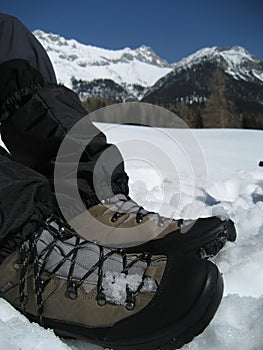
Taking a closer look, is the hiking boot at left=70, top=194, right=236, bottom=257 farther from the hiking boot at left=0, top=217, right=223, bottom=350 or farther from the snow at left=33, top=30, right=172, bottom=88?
the snow at left=33, top=30, right=172, bottom=88

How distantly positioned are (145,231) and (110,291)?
9.4 inches

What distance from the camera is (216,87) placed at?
18.9 m

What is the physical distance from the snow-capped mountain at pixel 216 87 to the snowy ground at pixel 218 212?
47.0 feet

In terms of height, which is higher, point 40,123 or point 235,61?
point 40,123

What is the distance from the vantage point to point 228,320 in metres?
0.49

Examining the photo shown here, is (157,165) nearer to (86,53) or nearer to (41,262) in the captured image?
(41,262)

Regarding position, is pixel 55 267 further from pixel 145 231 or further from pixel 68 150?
pixel 68 150

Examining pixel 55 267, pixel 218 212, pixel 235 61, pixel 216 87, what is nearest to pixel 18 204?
pixel 55 267

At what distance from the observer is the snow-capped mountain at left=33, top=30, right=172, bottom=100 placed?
101562 mm

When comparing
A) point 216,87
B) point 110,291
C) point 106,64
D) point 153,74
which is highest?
point 110,291

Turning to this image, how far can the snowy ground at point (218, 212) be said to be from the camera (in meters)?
0.45

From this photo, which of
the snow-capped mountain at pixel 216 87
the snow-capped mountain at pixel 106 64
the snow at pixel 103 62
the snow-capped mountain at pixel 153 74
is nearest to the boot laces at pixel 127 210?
the snow-capped mountain at pixel 216 87

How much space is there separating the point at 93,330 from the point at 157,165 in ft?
4.65

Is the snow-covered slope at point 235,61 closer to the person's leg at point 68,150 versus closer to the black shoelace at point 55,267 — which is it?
the person's leg at point 68,150
